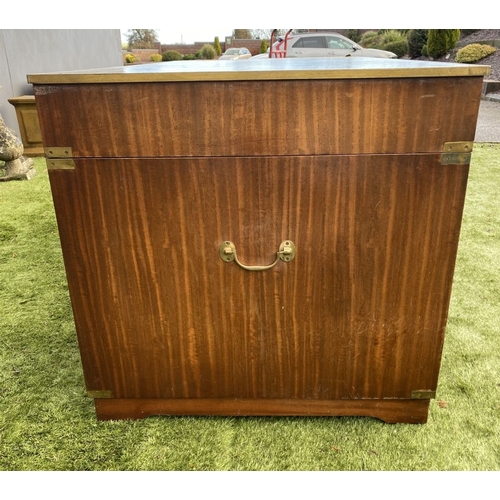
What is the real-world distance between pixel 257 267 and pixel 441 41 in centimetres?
1404

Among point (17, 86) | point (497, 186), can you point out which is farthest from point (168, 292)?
point (17, 86)

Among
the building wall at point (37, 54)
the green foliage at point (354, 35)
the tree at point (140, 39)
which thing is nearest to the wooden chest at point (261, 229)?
the building wall at point (37, 54)

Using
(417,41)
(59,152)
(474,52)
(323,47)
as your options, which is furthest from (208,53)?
(59,152)

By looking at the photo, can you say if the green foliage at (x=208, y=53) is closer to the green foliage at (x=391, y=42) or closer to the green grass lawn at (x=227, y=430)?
the green foliage at (x=391, y=42)

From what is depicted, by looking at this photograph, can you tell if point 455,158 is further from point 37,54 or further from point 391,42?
point 391,42

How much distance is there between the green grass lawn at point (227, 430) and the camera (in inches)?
47.6

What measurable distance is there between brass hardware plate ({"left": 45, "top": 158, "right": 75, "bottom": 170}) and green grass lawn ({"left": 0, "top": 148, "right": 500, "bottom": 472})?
0.75m

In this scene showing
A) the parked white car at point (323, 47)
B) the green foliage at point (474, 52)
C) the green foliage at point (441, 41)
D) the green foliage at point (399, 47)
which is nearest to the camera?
the parked white car at point (323, 47)

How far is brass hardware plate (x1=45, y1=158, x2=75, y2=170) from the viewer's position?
106cm

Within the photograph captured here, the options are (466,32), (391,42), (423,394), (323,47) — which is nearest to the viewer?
(423,394)

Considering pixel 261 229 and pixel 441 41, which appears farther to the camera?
pixel 441 41

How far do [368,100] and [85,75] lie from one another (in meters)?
0.60

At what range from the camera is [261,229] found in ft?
3.66

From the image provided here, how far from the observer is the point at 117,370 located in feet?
4.19
